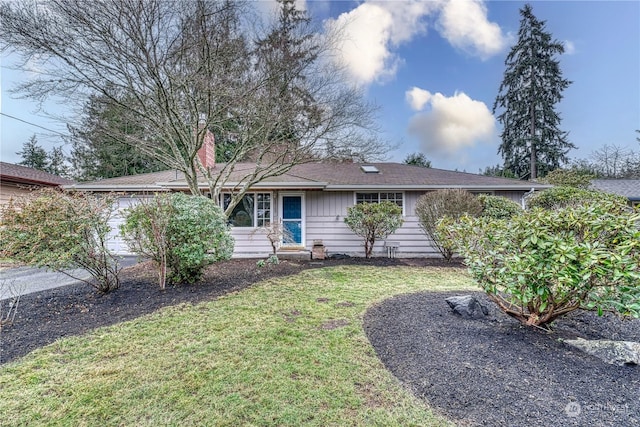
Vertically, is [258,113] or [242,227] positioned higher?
[258,113]

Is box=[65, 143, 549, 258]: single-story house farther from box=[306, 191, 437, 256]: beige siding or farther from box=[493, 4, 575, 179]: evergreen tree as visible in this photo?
box=[493, 4, 575, 179]: evergreen tree

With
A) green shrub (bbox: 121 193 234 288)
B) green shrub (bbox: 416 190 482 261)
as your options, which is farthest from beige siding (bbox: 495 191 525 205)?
green shrub (bbox: 121 193 234 288)

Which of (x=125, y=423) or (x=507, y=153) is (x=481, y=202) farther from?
(x=507, y=153)

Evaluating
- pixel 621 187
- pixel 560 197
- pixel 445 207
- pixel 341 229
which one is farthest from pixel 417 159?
pixel 445 207

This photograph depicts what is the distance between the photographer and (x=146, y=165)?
21.3 m

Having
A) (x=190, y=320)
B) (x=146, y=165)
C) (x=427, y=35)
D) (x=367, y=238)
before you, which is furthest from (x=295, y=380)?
(x=146, y=165)

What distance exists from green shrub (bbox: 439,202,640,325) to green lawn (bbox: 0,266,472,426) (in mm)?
1613

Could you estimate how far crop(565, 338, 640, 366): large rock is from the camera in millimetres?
2664

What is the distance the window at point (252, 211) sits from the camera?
9703mm

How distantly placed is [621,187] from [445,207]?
50.6 feet

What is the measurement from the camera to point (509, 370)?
260 centimetres

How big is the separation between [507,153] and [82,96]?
88.7 ft

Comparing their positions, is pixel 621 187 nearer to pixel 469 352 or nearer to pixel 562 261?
pixel 562 261

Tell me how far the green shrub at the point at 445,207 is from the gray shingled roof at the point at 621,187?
41.1 feet
